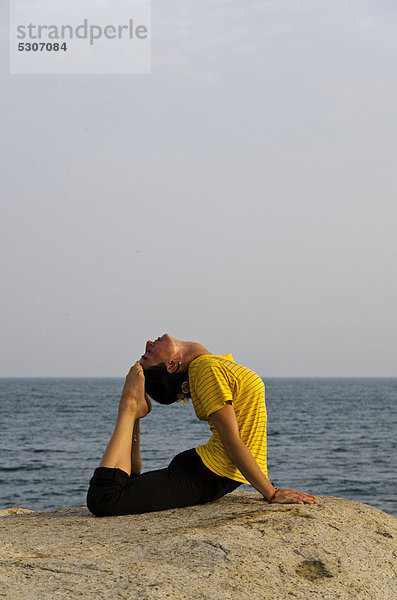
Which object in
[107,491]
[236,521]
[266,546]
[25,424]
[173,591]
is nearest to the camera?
[173,591]

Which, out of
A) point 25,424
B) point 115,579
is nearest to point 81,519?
point 115,579

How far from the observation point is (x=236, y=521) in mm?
4223

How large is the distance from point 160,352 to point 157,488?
102cm

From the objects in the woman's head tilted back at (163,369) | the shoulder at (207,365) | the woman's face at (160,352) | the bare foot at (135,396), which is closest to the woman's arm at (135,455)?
the bare foot at (135,396)

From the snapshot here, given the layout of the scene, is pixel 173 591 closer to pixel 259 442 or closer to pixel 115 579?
pixel 115 579

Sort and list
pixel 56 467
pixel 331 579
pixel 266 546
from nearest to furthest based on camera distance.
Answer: pixel 331 579 < pixel 266 546 < pixel 56 467

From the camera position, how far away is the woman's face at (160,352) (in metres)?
4.91

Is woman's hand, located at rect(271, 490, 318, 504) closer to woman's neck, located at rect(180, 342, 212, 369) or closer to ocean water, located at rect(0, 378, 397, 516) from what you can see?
woman's neck, located at rect(180, 342, 212, 369)

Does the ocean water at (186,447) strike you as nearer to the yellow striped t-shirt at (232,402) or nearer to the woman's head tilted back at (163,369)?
the yellow striped t-shirt at (232,402)

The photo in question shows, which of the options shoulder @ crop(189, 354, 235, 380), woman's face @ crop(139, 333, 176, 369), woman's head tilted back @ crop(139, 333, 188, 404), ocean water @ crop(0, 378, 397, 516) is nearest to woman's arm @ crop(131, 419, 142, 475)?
woman's head tilted back @ crop(139, 333, 188, 404)

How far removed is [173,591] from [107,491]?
164 centimetres

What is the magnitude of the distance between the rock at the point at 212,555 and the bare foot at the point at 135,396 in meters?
0.78

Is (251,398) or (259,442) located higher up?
(251,398)

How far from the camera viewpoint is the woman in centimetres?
469
